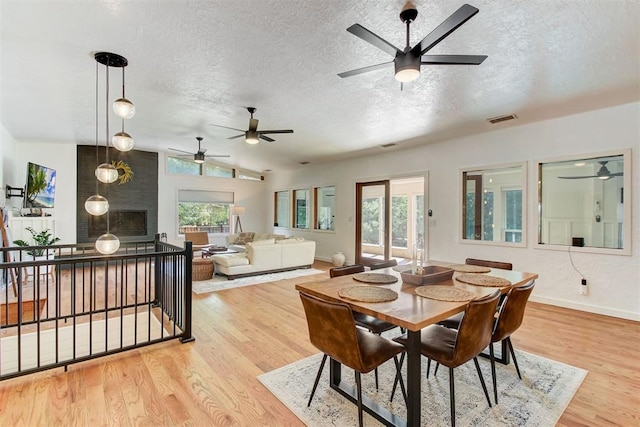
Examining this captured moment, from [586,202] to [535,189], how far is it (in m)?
0.61

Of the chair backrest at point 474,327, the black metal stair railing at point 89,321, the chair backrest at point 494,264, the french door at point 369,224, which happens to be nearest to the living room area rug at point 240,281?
the black metal stair railing at point 89,321

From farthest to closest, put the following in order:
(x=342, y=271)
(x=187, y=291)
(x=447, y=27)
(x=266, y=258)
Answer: (x=266, y=258) < (x=187, y=291) < (x=342, y=271) < (x=447, y=27)

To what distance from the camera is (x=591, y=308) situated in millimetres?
4051

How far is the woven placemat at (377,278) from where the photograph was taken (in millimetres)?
2422

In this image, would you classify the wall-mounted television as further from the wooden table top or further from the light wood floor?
the wooden table top

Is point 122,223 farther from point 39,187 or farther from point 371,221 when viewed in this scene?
point 371,221

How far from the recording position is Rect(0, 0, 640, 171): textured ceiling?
2369mm

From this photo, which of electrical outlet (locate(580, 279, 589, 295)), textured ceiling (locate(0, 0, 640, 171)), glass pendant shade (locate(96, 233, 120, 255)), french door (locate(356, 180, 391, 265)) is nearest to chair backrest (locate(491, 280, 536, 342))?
textured ceiling (locate(0, 0, 640, 171))

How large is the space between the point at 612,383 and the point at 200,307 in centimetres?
433

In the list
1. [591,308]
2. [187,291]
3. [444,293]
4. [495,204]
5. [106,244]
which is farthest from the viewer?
[495,204]

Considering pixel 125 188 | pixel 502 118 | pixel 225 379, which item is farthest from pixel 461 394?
pixel 125 188

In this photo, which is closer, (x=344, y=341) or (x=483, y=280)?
(x=344, y=341)

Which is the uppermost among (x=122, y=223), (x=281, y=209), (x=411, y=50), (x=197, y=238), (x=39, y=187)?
(x=411, y=50)

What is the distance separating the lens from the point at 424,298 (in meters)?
2.00
